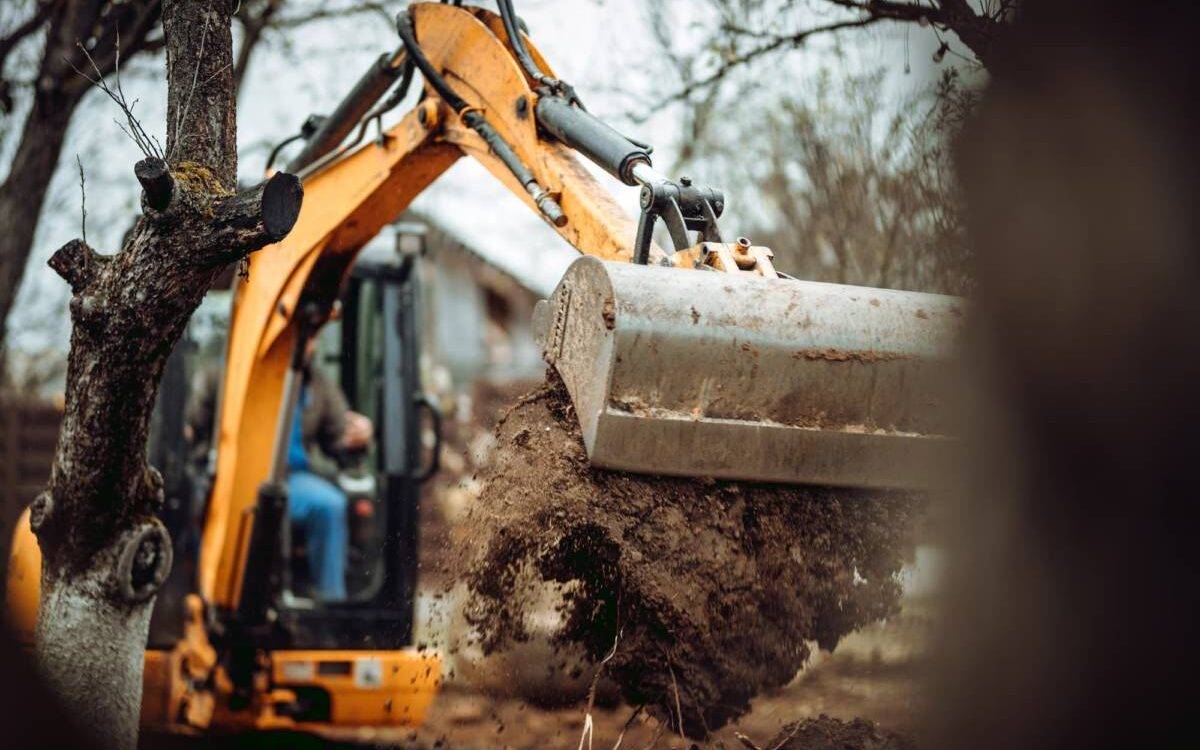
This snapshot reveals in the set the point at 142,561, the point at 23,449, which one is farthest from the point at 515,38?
the point at 23,449

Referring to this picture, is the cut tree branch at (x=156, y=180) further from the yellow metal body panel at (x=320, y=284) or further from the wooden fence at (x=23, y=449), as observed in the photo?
the wooden fence at (x=23, y=449)

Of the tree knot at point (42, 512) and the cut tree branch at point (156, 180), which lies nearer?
the cut tree branch at point (156, 180)

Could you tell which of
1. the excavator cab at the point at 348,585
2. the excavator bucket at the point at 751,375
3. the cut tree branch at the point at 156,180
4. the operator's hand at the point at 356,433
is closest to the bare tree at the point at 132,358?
the cut tree branch at the point at 156,180

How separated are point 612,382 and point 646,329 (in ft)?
0.48

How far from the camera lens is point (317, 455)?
6133mm

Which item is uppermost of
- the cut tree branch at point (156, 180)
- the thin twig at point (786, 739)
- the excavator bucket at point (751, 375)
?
the cut tree branch at point (156, 180)

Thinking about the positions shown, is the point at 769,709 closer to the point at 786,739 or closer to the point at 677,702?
the point at 786,739

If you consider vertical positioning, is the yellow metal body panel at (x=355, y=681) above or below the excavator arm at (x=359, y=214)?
below

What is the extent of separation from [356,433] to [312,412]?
9.9 inches

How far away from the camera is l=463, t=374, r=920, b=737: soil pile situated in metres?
3.00

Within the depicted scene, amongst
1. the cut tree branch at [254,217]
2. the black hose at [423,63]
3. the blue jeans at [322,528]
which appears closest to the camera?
the cut tree branch at [254,217]

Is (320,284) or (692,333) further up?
(320,284)

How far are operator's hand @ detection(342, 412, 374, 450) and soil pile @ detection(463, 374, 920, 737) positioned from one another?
8.81 ft

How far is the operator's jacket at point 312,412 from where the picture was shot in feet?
19.6
